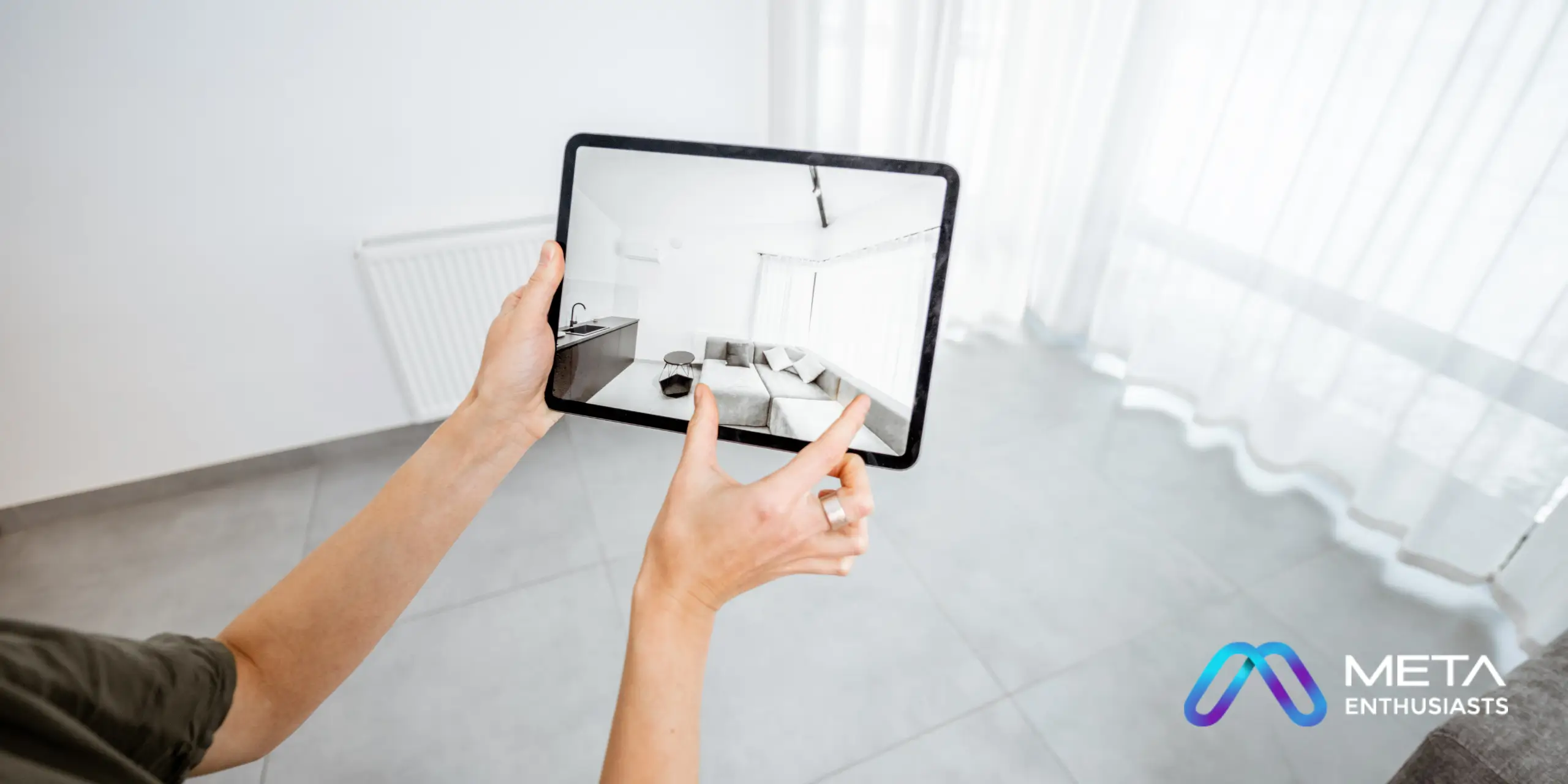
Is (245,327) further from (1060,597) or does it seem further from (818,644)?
(1060,597)

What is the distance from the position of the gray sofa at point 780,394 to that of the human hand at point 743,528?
132 millimetres

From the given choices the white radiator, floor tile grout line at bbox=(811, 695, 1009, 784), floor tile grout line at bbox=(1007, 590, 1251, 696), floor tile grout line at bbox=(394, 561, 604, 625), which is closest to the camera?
floor tile grout line at bbox=(811, 695, 1009, 784)

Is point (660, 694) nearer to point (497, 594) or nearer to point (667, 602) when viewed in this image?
point (667, 602)

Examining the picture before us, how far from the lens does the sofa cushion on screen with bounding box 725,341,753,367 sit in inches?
35.0

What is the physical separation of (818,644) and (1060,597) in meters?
0.59

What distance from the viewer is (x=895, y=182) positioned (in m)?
0.85

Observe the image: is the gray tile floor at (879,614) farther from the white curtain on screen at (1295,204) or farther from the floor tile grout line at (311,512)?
the white curtain on screen at (1295,204)

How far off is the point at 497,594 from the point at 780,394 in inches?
43.5

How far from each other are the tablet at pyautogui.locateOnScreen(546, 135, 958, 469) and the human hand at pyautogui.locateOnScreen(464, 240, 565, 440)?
21mm

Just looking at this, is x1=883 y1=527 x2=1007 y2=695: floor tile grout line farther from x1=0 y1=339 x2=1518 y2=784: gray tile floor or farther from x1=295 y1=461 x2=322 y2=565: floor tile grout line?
x1=295 y1=461 x2=322 y2=565: floor tile grout line

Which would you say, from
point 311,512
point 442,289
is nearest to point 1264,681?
point 442,289

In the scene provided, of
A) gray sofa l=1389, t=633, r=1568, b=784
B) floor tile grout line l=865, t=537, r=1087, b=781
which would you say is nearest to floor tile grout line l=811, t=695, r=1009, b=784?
floor tile grout line l=865, t=537, r=1087, b=781

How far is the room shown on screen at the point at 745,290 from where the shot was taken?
A: 33.6 inches

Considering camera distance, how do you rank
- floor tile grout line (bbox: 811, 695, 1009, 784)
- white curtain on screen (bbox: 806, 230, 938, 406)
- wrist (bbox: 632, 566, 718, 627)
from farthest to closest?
floor tile grout line (bbox: 811, 695, 1009, 784) → white curtain on screen (bbox: 806, 230, 938, 406) → wrist (bbox: 632, 566, 718, 627)
